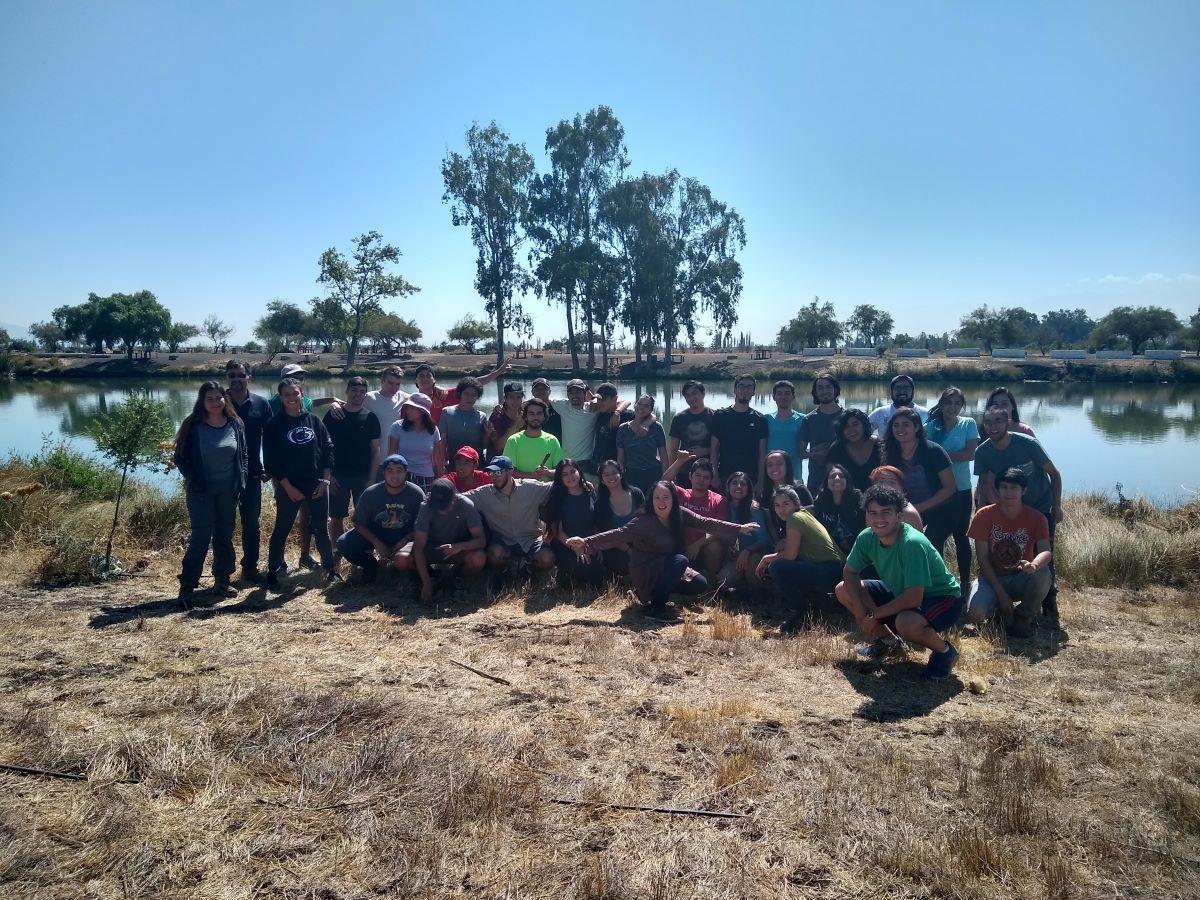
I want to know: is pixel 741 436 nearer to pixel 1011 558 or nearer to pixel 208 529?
pixel 1011 558

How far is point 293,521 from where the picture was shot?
657cm

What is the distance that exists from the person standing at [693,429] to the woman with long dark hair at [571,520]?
107 cm

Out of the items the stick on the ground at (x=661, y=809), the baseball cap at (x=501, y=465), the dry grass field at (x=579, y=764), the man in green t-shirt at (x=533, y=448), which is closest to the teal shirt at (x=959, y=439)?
the dry grass field at (x=579, y=764)

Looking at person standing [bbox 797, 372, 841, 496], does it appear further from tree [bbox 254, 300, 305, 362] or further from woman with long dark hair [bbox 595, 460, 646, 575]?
tree [bbox 254, 300, 305, 362]

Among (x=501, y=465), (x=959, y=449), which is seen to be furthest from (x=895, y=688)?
(x=501, y=465)

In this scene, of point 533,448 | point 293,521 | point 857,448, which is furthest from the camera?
point 533,448

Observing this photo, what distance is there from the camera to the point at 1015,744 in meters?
3.64

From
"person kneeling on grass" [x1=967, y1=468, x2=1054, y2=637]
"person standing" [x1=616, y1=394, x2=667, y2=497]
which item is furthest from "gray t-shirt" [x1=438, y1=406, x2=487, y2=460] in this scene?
"person kneeling on grass" [x1=967, y1=468, x2=1054, y2=637]

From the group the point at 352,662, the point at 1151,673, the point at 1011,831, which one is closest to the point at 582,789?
the point at 1011,831

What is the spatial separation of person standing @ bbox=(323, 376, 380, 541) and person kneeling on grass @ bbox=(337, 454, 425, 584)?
1.93ft

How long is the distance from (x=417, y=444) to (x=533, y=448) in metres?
1.03

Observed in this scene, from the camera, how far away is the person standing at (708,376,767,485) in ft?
23.2

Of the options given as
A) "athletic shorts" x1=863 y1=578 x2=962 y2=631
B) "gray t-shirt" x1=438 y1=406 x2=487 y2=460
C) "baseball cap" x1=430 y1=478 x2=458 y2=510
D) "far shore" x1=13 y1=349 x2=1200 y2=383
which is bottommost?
"athletic shorts" x1=863 y1=578 x2=962 y2=631

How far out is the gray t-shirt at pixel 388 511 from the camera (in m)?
6.30
